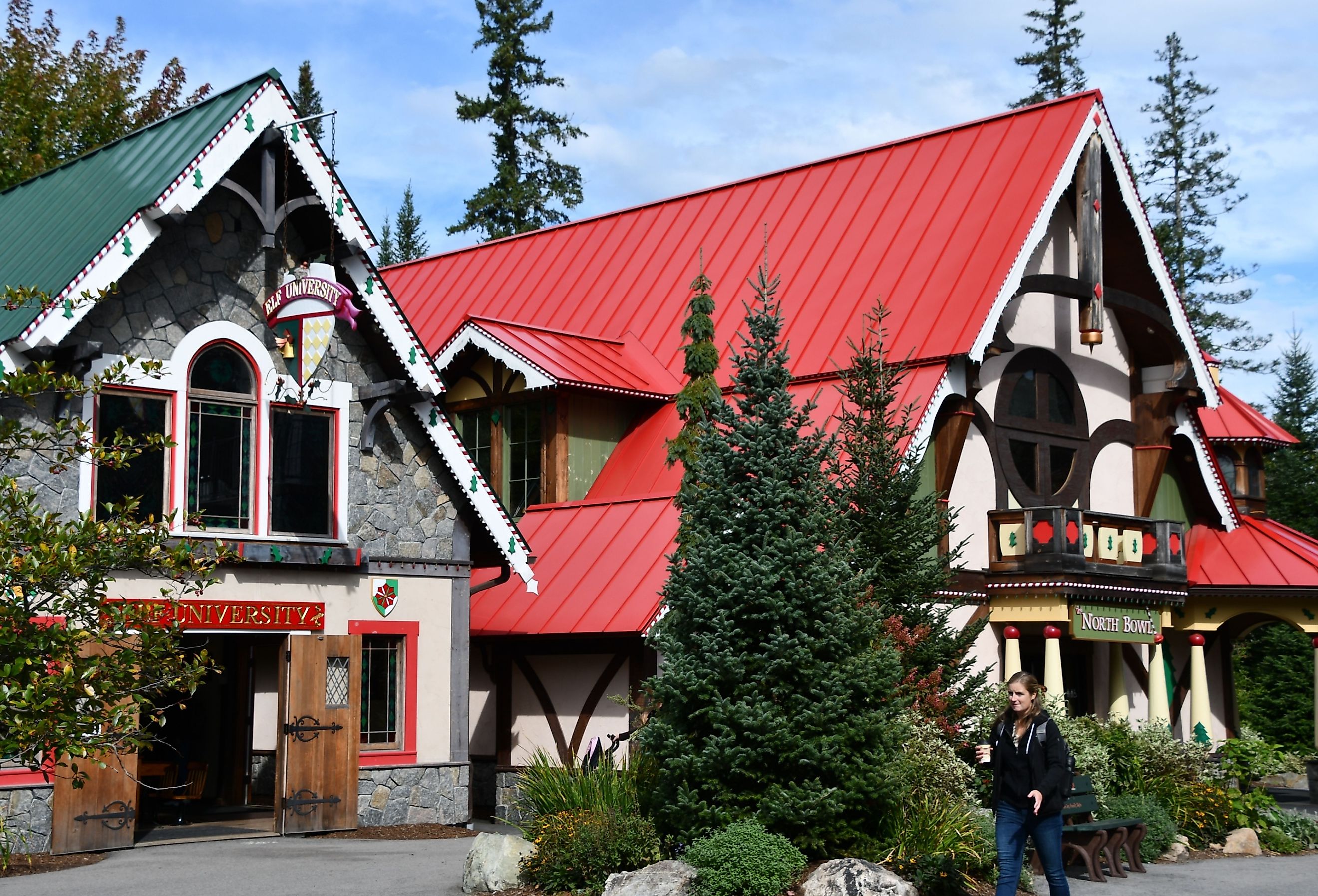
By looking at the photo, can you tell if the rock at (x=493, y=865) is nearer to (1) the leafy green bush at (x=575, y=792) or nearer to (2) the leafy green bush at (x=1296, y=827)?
(1) the leafy green bush at (x=575, y=792)

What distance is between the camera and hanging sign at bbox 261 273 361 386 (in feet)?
54.1

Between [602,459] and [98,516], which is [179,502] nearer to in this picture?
[98,516]

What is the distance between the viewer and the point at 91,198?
56.5ft

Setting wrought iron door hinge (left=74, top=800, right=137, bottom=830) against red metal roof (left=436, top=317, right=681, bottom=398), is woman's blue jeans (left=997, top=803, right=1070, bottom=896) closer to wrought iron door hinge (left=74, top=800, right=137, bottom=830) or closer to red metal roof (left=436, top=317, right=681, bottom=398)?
wrought iron door hinge (left=74, top=800, right=137, bottom=830)

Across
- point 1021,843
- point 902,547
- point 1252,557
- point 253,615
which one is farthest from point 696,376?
point 1252,557

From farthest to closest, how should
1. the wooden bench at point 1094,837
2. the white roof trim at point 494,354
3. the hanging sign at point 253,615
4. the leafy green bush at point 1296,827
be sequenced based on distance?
the white roof trim at point 494,354, the leafy green bush at point 1296,827, the hanging sign at point 253,615, the wooden bench at point 1094,837

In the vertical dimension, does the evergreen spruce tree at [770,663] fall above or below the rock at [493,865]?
above

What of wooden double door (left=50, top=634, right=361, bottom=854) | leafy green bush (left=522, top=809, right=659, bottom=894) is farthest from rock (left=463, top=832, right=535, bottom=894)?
wooden double door (left=50, top=634, right=361, bottom=854)

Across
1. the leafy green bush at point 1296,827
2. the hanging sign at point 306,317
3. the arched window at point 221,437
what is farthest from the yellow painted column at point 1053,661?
the arched window at point 221,437

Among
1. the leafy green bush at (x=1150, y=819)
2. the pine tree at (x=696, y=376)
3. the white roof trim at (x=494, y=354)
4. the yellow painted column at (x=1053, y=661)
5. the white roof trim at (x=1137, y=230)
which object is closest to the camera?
the leafy green bush at (x=1150, y=819)

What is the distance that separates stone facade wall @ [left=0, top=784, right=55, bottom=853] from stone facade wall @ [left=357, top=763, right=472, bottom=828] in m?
3.42

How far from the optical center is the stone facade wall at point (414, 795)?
17516 millimetres

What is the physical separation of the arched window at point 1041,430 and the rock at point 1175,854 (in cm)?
669

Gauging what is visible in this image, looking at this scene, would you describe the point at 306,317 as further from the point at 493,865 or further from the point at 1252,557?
the point at 1252,557
